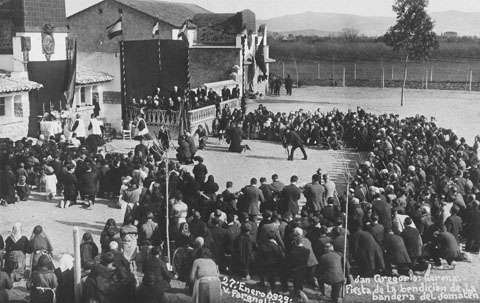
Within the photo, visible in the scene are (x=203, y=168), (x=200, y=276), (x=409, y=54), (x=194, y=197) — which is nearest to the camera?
(x=200, y=276)

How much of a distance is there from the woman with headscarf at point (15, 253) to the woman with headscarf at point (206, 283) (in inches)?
143

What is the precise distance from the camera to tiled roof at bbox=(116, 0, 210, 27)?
39.4 metres

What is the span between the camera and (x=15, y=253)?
10461mm

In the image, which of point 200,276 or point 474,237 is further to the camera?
point 474,237

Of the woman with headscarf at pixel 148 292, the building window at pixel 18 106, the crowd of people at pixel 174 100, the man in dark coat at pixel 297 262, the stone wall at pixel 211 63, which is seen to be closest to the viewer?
the woman with headscarf at pixel 148 292

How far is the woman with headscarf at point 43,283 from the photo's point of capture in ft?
28.7

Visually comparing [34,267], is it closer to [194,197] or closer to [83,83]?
[194,197]

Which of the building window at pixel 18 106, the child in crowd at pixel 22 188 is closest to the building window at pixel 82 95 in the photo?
the building window at pixel 18 106

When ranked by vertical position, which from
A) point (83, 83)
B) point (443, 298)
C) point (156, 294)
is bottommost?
point (443, 298)

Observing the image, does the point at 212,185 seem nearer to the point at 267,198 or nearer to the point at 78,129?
the point at 267,198

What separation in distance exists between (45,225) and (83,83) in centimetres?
1544

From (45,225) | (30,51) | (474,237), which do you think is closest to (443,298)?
(474,237)

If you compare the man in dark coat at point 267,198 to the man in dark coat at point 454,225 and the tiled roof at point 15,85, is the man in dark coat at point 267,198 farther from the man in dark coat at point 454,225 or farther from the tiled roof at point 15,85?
the tiled roof at point 15,85

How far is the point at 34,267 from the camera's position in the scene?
30.1 ft
